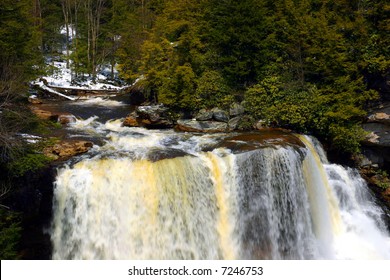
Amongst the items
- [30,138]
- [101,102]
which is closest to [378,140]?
[30,138]

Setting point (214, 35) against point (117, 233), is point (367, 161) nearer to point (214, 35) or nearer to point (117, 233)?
→ point (214, 35)

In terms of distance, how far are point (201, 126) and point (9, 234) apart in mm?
9795

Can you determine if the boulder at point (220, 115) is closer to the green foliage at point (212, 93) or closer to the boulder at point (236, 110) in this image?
the boulder at point (236, 110)

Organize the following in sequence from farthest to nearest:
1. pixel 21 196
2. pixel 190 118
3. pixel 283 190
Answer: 1. pixel 190 118
2. pixel 283 190
3. pixel 21 196

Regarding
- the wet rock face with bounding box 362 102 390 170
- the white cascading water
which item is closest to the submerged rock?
the white cascading water

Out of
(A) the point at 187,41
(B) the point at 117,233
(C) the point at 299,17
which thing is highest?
(C) the point at 299,17

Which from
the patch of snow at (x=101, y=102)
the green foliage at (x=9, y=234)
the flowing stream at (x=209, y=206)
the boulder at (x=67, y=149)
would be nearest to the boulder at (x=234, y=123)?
→ the flowing stream at (x=209, y=206)

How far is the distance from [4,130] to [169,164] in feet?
Answer: 17.6

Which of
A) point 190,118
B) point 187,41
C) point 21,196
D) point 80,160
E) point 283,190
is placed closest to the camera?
point 21,196

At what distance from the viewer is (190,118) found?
655 inches

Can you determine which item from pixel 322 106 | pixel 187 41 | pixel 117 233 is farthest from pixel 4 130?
pixel 322 106

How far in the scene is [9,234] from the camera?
8273mm

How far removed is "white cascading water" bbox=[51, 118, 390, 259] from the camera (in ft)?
30.8

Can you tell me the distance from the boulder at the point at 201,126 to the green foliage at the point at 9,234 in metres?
8.84
